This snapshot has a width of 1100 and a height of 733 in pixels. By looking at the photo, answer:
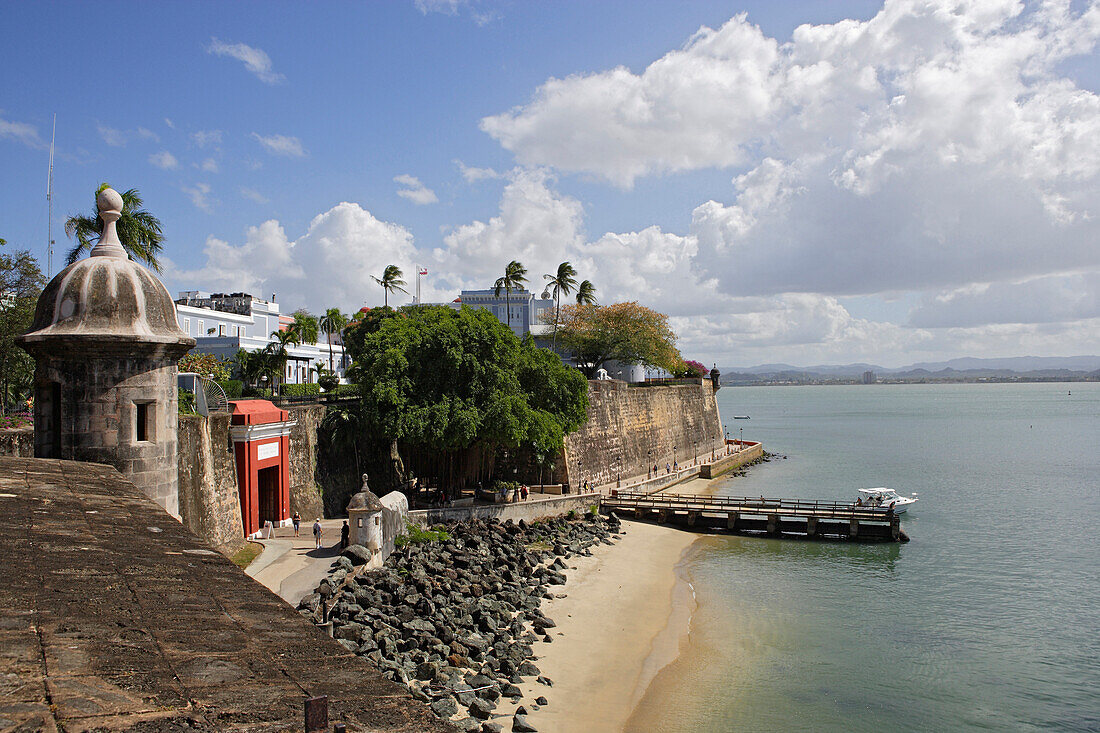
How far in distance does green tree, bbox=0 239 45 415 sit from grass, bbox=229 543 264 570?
418 inches

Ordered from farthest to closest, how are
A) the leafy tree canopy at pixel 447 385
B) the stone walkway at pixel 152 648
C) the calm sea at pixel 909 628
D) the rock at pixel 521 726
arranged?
the leafy tree canopy at pixel 447 385 < the calm sea at pixel 909 628 < the rock at pixel 521 726 < the stone walkway at pixel 152 648

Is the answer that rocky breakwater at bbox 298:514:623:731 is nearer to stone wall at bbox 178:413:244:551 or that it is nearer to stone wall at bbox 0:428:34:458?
stone wall at bbox 178:413:244:551

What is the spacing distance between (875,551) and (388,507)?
67.1 feet

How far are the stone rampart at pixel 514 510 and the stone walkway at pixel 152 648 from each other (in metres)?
20.1

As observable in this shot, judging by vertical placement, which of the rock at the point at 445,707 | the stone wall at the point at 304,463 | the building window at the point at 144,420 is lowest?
the rock at the point at 445,707

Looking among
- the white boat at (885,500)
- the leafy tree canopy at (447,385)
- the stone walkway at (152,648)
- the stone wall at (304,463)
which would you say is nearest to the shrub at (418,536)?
the leafy tree canopy at (447,385)

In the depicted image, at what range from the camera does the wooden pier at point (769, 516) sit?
31578mm

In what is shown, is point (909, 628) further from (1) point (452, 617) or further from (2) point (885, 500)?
(2) point (885, 500)

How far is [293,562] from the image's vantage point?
1966cm

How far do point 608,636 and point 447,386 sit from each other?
1310 cm

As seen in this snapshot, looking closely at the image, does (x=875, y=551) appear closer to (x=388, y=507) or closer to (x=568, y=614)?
(x=568, y=614)

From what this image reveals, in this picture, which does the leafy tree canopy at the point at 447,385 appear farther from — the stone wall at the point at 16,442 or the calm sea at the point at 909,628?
the stone wall at the point at 16,442

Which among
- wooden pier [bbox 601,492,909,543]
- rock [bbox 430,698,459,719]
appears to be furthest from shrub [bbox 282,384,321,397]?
rock [bbox 430,698,459,719]

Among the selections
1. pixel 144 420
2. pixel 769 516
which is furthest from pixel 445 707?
pixel 769 516
